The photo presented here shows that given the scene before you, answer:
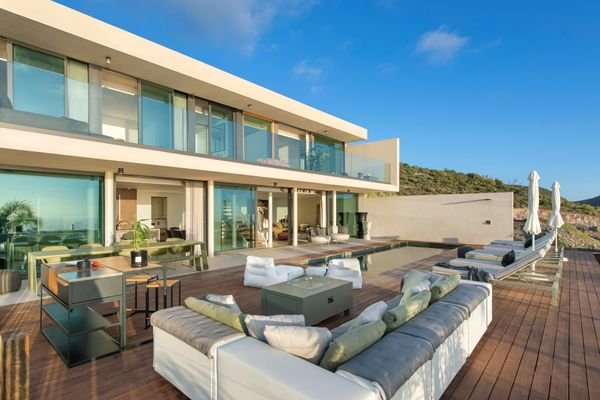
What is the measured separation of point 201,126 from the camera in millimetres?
9680

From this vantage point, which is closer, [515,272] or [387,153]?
[515,272]

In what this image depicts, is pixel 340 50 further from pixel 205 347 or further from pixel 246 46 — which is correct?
pixel 205 347

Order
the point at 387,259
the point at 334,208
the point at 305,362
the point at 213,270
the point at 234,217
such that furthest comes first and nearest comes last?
the point at 334,208 < the point at 234,217 < the point at 387,259 < the point at 213,270 < the point at 305,362

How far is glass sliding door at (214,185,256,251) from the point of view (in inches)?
428

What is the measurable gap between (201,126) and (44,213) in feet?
15.5

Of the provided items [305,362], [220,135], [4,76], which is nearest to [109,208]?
[4,76]

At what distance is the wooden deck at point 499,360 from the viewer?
2777 millimetres

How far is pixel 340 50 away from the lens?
16.9 m

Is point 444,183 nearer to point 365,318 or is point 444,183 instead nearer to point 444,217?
point 444,217

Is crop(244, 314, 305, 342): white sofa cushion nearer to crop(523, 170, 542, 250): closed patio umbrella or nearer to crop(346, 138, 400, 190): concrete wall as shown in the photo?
crop(523, 170, 542, 250): closed patio umbrella

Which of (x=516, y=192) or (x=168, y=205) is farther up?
(x=516, y=192)

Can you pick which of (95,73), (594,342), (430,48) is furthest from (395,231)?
(95,73)

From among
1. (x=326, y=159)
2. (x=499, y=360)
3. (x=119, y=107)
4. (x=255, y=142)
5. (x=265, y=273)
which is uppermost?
(x=119, y=107)

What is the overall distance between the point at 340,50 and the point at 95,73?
42.3 feet
